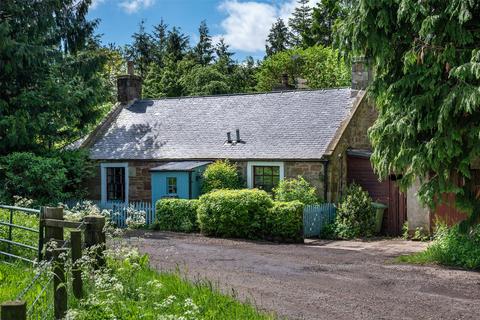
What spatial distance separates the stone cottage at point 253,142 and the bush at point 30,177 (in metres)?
2.97

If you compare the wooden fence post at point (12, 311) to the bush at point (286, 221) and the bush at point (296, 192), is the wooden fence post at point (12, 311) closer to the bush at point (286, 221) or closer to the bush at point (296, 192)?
the bush at point (286, 221)

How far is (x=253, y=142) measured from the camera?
20.6m

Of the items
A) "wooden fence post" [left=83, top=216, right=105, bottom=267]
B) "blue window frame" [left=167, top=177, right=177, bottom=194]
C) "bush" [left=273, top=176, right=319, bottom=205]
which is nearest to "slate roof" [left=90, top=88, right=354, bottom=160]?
"bush" [left=273, top=176, right=319, bottom=205]

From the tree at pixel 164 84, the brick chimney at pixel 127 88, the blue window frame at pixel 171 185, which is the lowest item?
the blue window frame at pixel 171 185

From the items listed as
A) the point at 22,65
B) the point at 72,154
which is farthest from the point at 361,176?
the point at 22,65

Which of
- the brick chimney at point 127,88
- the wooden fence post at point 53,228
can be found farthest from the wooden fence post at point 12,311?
the brick chimney at point 127,88

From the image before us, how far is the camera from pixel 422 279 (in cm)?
1052

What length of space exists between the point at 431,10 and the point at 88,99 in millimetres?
15160

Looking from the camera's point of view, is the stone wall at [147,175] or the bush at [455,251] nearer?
the bush at [455,251]

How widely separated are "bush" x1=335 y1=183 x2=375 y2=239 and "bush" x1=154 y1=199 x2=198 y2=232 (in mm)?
4847

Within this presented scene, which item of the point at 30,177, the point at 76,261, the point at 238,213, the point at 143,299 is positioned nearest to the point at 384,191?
the point at 238,213

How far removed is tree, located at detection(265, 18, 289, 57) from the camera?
194ft

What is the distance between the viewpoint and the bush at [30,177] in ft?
63.4

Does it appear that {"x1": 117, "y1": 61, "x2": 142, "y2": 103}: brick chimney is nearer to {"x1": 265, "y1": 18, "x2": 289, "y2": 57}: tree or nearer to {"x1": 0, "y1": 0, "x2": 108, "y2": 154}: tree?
{"x1": 0, "y1": 0, "x2": 108, "y2": 154}: tree
